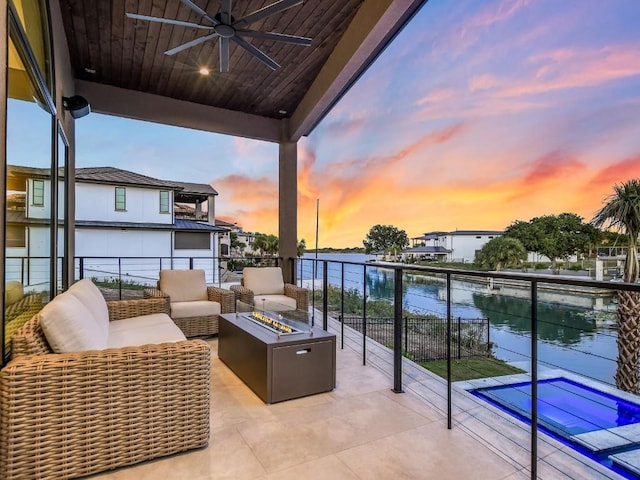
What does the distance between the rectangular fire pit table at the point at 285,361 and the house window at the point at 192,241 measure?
8.85 m

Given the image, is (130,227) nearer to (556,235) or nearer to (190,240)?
(190,240)

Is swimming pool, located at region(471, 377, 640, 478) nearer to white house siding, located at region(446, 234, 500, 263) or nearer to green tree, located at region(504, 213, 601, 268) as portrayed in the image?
green tree, located at region(504, 213, 601, 268)

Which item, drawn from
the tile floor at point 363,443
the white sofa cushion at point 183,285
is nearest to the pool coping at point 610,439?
the tile floor at point 363,443

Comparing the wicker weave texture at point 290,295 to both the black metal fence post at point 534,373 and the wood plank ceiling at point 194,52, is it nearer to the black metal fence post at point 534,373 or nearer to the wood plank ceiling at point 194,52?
the wood plank ceiling at point 194,52

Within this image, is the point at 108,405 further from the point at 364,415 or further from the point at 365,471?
the point at 364,415

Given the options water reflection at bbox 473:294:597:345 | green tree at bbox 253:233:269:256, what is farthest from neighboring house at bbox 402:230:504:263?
green tree at bbox 253:233:269:256

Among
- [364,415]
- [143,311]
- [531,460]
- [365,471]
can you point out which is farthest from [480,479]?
[143,311]

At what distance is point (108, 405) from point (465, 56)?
9.81m

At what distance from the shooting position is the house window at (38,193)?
2289 mm

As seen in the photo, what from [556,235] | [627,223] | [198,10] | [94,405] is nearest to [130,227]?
[198,10]

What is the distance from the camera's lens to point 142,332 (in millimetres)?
2617

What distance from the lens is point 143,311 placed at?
340 centimetres

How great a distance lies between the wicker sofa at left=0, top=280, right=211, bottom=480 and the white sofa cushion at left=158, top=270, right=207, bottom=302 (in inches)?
89.4

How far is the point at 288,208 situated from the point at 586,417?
482 centimetres
